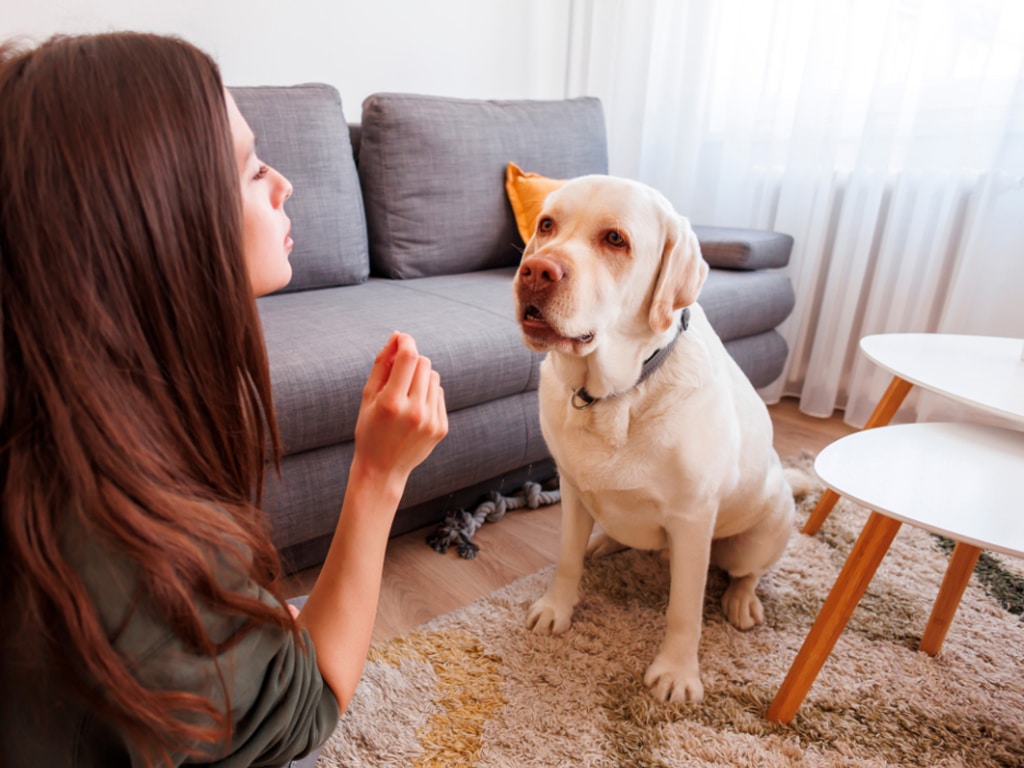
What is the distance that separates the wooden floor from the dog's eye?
2.92 feet

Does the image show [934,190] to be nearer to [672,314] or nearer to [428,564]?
[672,314]

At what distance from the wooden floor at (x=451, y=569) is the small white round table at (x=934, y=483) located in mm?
675

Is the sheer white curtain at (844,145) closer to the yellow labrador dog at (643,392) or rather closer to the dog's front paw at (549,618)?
the yellow labrador dog at (643,392)

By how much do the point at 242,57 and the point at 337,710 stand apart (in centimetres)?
239

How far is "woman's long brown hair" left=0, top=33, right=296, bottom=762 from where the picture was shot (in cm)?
50

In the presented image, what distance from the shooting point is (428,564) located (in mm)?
1693

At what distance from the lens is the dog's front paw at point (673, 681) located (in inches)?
50.0

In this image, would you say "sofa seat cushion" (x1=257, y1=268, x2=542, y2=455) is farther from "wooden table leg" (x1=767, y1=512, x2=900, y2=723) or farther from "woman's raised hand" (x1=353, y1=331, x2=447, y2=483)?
"wooden table leg" (x1=767, y1=512, x2=900, y2=723)

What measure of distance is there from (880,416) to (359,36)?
91.3 inches

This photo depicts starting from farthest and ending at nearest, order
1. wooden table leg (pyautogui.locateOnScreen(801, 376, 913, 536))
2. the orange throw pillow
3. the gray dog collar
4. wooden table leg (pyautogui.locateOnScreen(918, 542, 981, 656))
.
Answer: the orange throw pillow < wooden table leg (pyautogui.locateOnScreen(801, 376, 913, 536)) < wooden table leg (pyautogui.locateOnScreen(918, 542, 981, 656)) < the gray dog collar

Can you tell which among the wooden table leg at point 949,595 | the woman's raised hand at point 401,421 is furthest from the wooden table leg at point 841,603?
the woman's raised hand at point 401,421

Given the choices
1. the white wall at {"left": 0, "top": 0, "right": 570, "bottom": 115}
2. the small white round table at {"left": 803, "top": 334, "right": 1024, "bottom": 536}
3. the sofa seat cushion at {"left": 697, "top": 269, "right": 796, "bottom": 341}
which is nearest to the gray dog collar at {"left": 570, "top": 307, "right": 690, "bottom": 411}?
the small white round table at {"left": 803, "top": 334, "right": 1024, "bottom": 536}

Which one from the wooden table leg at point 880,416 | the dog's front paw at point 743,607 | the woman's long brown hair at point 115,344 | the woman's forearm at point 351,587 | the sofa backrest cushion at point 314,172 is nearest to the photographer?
the woman's long brown hair at point 115,344

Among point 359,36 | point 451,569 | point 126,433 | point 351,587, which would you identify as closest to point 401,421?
point 351,587
